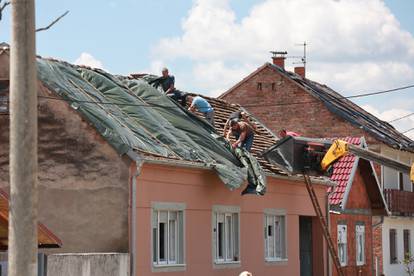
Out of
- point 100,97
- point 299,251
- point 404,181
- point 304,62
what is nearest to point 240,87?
point 304,62

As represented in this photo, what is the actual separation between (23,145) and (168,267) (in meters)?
13.4

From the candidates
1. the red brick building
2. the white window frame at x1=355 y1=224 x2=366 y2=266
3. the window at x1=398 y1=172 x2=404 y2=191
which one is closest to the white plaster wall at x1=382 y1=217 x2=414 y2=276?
the window at x1=398 y1=172 x2=404 y2=191

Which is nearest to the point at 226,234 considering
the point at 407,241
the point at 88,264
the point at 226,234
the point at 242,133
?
the point at 226,234

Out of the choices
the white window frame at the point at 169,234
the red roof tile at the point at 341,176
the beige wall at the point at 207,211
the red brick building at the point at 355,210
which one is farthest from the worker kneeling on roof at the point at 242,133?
the red roof tile at the point at 341,176

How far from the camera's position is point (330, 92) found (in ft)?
168

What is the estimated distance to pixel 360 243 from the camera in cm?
3712

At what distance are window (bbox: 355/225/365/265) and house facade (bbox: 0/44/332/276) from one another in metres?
9.30

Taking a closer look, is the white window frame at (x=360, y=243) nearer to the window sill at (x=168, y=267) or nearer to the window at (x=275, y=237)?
the window at (x=275, y=237)

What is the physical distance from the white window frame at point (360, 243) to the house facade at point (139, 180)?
9.26m

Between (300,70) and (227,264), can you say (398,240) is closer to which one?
(300,70)

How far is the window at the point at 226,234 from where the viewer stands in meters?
25.1

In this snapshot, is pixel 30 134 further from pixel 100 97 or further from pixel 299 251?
pixel 299 251

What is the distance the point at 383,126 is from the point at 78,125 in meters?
30.9

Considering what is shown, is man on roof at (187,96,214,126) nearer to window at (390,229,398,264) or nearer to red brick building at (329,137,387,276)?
red brick building at (329,137,387,276)
